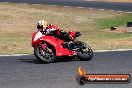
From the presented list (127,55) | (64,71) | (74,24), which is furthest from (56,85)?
(74,24)

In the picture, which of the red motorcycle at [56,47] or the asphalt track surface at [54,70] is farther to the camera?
→ the red motorcycle at [56,47]

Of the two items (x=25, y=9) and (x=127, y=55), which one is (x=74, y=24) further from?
(x=127, y=55)

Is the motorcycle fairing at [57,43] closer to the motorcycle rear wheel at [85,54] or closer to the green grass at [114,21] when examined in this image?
the motorcycle rear wheel at [85,54]

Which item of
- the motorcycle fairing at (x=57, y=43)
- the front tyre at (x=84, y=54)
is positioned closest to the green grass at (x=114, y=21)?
the front tyre at (x=84, y=54)

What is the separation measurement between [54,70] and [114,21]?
793 inches

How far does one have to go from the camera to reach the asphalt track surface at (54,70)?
40.3 feet

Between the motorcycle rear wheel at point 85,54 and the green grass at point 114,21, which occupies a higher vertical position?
the motorcycle rear wheel at point 85,54

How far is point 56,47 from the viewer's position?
628 inches

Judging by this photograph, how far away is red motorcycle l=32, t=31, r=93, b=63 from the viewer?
51.9 feet

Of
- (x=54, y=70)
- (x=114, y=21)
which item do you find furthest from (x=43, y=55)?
(x=114, y=21)

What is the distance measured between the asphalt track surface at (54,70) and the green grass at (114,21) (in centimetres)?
1359

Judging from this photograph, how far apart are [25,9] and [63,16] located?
16.9 ft

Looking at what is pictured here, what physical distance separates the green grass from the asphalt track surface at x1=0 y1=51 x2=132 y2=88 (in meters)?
13.6

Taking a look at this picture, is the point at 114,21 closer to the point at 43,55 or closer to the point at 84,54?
the point at 84,54
